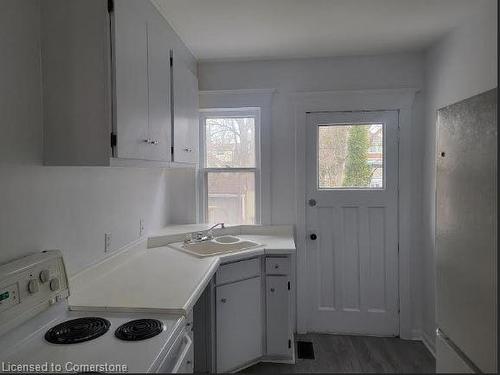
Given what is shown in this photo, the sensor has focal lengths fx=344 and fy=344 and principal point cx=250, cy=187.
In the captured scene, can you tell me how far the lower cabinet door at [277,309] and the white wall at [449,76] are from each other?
2.81ft

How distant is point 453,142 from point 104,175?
1.66m

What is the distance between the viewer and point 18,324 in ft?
3.60

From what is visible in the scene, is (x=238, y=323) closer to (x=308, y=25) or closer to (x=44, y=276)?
(x=44, y=276)

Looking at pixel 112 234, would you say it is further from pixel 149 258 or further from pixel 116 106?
pixel 116 106

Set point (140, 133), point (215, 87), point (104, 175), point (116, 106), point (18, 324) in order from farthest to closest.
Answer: point (215, 87) < point (104, 175) < point (140, 133) < point (116, 106) < point (18, 324)

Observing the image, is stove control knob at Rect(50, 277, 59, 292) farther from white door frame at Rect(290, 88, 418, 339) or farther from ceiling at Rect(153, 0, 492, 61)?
white door frame at Rect(290, 88, 418, 339)

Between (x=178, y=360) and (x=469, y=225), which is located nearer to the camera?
(x=469, y=225)

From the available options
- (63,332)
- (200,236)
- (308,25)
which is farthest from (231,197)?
(63,332)

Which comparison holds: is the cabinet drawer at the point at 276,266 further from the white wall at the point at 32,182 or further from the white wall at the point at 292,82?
the white wall at the point at 32,182

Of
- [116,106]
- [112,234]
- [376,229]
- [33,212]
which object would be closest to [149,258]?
[112,234]

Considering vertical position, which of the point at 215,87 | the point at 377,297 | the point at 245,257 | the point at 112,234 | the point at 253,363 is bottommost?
the point at 253,363

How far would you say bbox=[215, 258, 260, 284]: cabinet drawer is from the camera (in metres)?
2.15

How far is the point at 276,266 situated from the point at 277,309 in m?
0.29

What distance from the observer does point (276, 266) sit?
2365 mm
